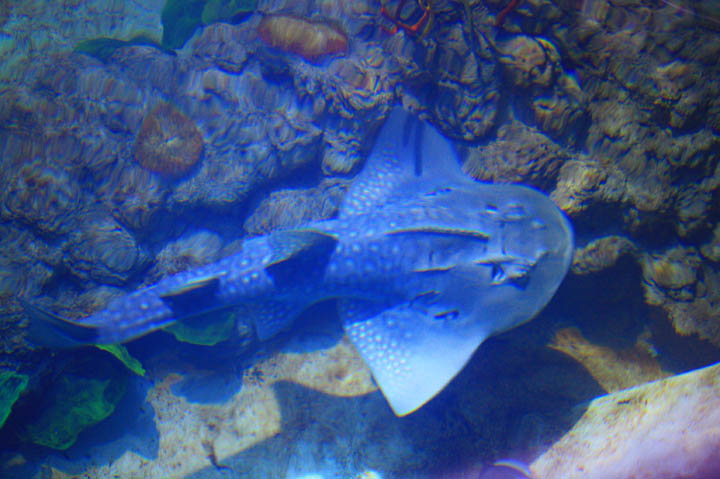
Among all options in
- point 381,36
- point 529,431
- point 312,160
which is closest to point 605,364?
point 529,431

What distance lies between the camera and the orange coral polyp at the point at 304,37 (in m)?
4.82

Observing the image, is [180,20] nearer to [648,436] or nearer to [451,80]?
[451,80]

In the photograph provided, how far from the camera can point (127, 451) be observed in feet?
14.3

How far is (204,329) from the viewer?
4.47m

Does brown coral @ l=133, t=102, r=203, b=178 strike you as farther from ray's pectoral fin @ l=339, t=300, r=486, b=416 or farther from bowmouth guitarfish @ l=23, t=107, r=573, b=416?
ray's pectoral fin @ l=339, t=300, r=486, b=416

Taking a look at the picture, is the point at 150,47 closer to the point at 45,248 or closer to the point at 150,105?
the point at 150,105

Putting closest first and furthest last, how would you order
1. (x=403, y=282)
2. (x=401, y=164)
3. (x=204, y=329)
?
1. (x=403, y=282)
2. (x=204, y=329)
3. (x=401, y=164)

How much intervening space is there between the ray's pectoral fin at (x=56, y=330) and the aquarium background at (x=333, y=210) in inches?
15.7

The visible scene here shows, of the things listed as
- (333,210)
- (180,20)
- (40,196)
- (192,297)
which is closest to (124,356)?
(192,297)

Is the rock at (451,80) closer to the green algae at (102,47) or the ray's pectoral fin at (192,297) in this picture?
the ray's pectoral fin at (192,297)

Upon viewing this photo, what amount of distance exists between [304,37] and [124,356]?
15.6ft

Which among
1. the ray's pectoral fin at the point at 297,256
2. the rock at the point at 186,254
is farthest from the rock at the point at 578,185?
the rock at the point at 186,254

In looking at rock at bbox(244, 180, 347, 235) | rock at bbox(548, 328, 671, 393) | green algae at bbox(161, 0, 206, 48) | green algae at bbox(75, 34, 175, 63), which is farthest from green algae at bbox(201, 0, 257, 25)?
rock at bbox(548, 328, 671, 393)

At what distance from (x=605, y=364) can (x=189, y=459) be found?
17.0 feet
